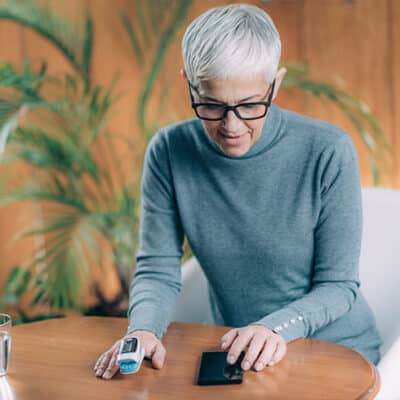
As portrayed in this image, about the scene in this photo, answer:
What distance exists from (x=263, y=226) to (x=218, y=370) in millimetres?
456

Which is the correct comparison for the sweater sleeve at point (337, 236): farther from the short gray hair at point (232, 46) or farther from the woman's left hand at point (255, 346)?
the short gray hair at point (232, 46)

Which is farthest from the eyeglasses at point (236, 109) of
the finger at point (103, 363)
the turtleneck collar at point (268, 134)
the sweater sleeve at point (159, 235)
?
the finger at point (103, 363)

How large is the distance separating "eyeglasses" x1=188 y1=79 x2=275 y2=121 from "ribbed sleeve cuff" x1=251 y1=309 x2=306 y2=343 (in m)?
0.42

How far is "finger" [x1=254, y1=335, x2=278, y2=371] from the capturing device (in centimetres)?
140

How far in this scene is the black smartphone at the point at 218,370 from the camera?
4.44ft

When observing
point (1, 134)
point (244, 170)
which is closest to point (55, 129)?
point (1, 134)

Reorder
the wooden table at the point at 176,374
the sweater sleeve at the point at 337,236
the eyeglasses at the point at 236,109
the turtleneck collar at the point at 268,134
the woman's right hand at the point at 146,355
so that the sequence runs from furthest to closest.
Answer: the turtleneck collar at the point at 268,134
the sweater sleeve at the point at 337,236
the eyeglasses at the point at 236,109
the woman's right hand at the point at 146,355
the wooden table at the point at 176,374

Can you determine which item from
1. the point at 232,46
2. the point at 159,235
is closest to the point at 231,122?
the point at 232,46

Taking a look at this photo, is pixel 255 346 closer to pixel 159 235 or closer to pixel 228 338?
pixel 228 338

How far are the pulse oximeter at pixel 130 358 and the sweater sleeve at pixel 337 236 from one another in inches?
14.9

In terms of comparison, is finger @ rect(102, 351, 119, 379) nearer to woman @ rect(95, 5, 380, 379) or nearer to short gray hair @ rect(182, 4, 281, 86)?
woman @ rect(95, 5, 380, 379)

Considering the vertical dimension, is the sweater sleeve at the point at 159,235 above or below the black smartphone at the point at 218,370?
above

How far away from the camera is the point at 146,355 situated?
1.50 metres

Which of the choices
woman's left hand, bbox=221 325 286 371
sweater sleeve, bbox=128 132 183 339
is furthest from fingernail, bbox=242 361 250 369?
sweater sleeve, bbox=128 132 183 339
